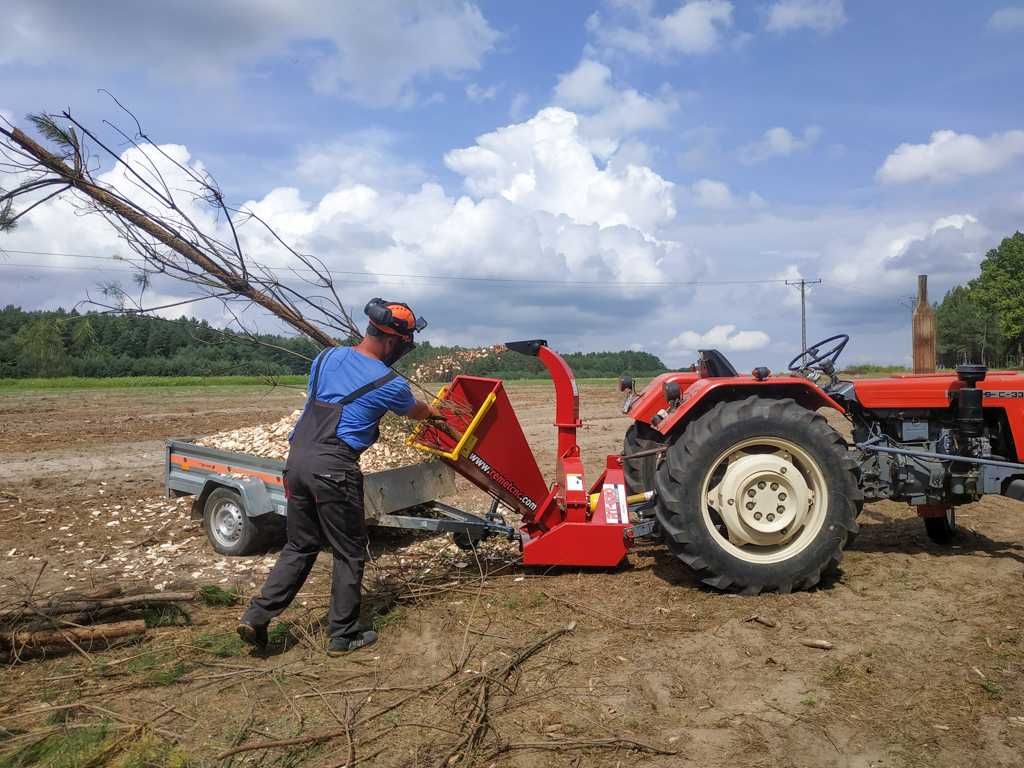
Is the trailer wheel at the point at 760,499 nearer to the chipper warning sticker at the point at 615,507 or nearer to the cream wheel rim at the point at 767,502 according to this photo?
the cream wheel rim at the point at 767,502

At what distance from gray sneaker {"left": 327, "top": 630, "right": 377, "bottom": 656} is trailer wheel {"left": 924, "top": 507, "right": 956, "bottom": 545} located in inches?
165

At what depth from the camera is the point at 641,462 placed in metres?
6.18

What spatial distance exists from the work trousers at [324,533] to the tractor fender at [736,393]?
6.52 ft

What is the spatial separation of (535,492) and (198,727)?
266 cm

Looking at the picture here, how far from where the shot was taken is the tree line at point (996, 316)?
51188 mm

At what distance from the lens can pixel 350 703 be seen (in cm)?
338

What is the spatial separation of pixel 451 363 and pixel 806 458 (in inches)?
103

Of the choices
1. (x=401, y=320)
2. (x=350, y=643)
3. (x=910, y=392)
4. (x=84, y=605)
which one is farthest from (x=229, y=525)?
(x=910, y=392)

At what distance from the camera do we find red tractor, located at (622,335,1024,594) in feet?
15.3

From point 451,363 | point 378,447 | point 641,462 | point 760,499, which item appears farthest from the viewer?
point 378,447

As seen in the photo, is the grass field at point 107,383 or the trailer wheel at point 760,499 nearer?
the trailer wheel at point 760,499

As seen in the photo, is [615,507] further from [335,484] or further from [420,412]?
[335,484]

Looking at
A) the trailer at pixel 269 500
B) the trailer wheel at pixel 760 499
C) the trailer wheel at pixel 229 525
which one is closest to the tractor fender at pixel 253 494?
the trailer at pixel 269 500

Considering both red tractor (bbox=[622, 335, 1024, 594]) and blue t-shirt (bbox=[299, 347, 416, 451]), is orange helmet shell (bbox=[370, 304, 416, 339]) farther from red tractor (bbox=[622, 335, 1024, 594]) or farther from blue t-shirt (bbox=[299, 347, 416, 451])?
red tractor (bbox=[622, 335, 1024, 594])
